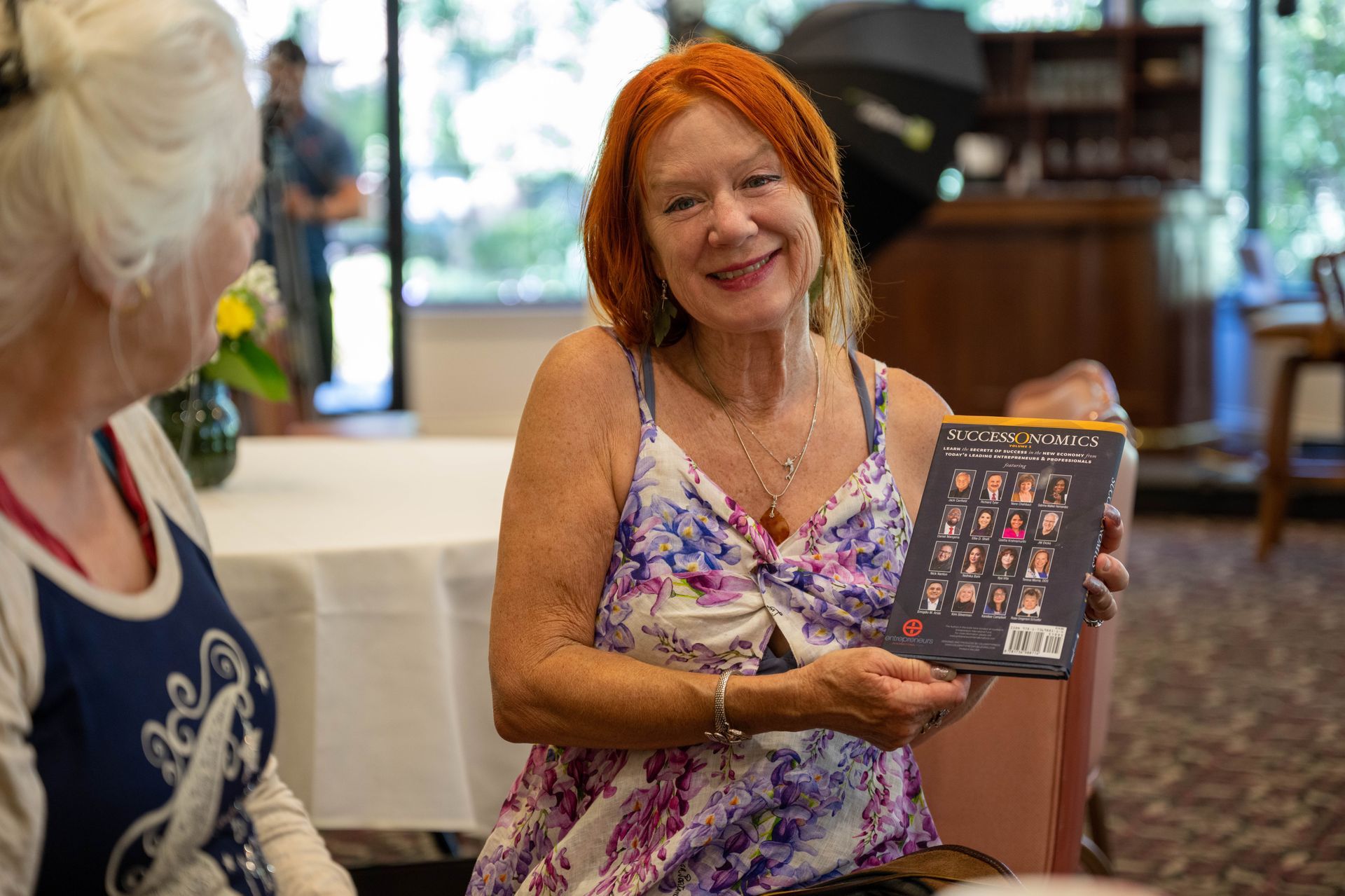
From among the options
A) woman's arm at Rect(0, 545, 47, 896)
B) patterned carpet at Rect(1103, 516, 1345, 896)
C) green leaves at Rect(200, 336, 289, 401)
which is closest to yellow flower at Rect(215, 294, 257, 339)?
green leaves at Rect(200, 336, 289, 401)

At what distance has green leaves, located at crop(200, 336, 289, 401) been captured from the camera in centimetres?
240

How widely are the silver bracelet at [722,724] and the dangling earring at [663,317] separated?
444mm

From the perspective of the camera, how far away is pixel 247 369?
7.96 feet

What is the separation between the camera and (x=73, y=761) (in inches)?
37.3

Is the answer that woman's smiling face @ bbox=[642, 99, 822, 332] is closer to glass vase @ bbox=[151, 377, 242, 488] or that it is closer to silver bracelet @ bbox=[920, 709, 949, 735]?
silver bracelet @ bbox=[920, 709, 949, 735]

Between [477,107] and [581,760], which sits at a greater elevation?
[477,107]

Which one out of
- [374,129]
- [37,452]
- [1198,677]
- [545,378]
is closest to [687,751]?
[545,378]

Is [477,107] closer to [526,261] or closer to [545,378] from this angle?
[526,261]

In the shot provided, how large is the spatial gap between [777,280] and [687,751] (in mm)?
542

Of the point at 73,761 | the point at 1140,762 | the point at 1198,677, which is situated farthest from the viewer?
the point at 1198,677

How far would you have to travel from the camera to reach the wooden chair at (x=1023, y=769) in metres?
1.71

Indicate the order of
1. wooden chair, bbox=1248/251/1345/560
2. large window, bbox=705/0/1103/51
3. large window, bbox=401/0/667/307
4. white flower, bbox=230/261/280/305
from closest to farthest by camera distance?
white flower, bbox=230/261/280/305
wooden chair, bbox=1248/251/1345/560
large window, bbox=401/0/667/307
large window, bbox=705/0/1103/51

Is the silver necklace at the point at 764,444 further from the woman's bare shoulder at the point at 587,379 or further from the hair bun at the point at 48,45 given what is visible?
the hair bun at the point at 48,45

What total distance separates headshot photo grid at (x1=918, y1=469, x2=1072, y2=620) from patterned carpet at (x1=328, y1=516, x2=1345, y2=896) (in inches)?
56.4
